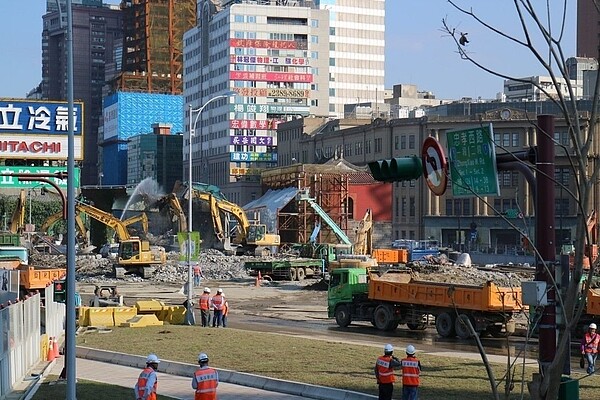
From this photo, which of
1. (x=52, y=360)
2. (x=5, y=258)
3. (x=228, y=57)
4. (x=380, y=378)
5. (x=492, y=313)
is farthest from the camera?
(x=228, y=57)

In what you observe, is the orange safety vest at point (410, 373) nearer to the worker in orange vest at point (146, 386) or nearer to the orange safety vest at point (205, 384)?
the orange safety vest at point (205, 384)

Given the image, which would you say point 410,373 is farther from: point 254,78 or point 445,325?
point 254,78

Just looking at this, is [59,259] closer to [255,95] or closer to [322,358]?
[322,358]

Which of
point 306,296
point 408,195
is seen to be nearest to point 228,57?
point 408,195

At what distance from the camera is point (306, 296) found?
59.0 metres

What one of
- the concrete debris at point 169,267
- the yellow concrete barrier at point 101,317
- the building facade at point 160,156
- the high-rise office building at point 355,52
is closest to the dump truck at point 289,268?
the concrete debris at point 169,267

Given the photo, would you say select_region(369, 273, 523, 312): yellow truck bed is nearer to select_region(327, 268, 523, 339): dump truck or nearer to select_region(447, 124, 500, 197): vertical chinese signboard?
select_region(327, 268, 523, 339): dump truck

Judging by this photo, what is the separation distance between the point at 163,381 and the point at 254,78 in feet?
432

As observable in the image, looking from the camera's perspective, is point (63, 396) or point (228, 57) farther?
point (228, 57)

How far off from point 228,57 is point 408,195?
60067 millimetres

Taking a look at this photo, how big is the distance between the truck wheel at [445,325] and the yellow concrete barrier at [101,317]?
12.2 meters

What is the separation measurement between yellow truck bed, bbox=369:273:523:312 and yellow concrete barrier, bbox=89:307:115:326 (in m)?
9.96

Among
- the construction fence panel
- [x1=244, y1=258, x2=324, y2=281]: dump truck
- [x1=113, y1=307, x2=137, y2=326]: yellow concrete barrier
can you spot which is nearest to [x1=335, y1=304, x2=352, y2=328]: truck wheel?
[x1=113, y1=307, x2=137, y2=326]: yellow concrete barrier

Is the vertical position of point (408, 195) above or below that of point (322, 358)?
above
